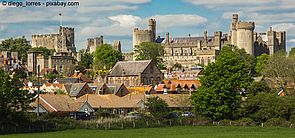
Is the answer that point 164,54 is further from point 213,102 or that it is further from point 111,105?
point 213,102

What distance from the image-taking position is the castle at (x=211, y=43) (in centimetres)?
Answer: 17150

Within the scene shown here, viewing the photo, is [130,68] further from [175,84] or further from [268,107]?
[268,107]

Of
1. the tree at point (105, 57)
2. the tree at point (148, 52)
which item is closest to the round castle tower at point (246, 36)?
the tree at point (148, 52)

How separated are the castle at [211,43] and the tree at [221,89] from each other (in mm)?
88493

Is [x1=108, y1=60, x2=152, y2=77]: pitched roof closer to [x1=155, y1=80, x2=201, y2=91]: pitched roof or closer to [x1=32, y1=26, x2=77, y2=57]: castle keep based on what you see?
[x1=155, y1=80, x2=201, y2=91]: pitched roof

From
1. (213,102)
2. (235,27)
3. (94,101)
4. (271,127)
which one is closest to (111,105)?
(94,101)

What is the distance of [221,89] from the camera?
7450cm

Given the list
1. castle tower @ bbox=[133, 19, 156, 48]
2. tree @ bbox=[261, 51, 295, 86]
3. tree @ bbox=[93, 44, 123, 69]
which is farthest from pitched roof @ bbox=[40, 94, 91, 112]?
castle tower @ bbox=[133, 19, 156, 48]

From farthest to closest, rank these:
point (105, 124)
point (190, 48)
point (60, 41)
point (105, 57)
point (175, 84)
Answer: point (60, 41)
point (190, 48)
point (105, 57)
point (175, 84)
point (105, 124)

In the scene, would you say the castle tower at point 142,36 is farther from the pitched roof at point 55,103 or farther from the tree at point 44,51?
the pitched roof at point 55,103

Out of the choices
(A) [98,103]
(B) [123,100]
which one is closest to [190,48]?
(B) [123,100]

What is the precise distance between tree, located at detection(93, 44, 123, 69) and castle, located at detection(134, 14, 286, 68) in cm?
2356

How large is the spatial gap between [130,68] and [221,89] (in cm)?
4305

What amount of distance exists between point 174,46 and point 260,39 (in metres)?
22.2
